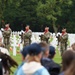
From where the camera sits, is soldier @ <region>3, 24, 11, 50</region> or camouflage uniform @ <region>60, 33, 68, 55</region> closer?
camouflage uniform @ <region>60, 33, 68, 55</region>

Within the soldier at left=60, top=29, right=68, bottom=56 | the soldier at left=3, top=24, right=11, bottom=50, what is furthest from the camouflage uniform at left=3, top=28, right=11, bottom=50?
the soldier at left=60, top=29, right=68, bottom=56

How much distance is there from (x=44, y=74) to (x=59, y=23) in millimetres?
61015

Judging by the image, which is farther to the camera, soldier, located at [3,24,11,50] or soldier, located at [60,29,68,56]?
soldier, located at [3,24,11,50]

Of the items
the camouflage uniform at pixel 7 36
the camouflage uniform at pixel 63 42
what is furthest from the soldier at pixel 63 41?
the camouflage uniform at pixel 7 36

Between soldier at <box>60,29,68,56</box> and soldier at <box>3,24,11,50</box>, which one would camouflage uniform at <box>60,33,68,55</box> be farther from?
soldier at <box>3,24,11,50</box>

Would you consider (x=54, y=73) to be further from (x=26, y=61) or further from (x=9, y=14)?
(x=9, y=14)

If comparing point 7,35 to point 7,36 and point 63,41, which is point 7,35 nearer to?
point 7,36

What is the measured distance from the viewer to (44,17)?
63250 mm

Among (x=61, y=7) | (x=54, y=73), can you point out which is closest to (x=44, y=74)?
(x=54, y=73)

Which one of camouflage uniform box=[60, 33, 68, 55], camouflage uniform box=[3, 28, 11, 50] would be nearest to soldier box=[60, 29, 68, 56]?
camouflage uniform box=[60, 33, 68, 55]

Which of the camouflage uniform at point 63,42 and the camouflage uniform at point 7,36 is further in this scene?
the camouflage uniform at point 7,36

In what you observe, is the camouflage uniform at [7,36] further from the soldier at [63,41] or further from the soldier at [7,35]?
the soldier at [63,41]

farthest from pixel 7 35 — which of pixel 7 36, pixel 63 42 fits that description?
pixel 63 42

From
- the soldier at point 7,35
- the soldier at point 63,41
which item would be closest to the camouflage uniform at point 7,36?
the soldier at point 7,35
